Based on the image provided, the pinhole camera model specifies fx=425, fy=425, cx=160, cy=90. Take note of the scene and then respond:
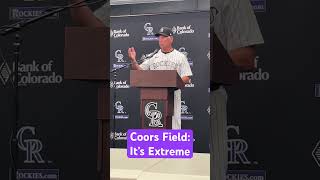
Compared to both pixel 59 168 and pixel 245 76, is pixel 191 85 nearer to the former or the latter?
pixel 245 76

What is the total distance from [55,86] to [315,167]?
2.13 meters

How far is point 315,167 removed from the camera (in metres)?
3.16

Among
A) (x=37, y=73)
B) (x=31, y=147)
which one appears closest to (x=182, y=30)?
(x=37, y=73)

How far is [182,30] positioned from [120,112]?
45 cm

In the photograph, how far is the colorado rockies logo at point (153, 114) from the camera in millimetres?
1781

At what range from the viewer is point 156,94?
1820 millimetres

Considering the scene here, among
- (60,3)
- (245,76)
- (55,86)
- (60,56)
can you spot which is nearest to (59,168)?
(55,86)

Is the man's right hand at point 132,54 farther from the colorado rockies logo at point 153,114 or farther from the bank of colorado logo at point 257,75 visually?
the bank of colorado logo at point 257,75

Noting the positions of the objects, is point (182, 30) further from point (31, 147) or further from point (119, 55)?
point (31, 147)

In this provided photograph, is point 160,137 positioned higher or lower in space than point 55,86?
lower

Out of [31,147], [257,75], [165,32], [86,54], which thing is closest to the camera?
[165,32]

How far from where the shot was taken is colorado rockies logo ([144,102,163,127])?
5.84 ft

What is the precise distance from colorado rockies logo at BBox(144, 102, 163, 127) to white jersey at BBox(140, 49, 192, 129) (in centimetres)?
6

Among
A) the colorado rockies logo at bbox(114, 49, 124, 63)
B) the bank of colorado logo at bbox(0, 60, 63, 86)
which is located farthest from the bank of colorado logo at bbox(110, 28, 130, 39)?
the bank of colorado logo at bbox(0, 60, 63, 86)
